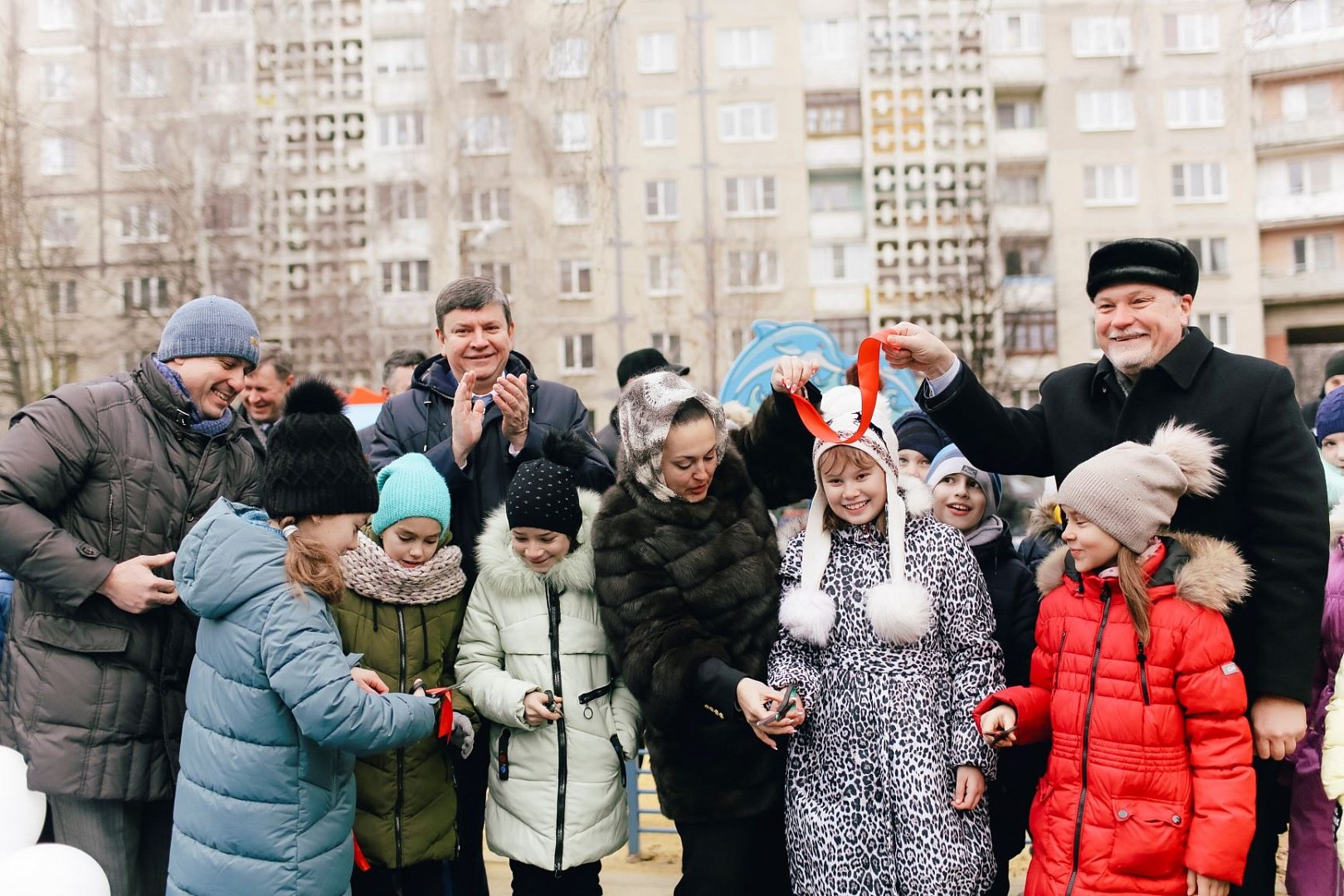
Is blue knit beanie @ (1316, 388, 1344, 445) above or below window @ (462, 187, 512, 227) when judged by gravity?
below

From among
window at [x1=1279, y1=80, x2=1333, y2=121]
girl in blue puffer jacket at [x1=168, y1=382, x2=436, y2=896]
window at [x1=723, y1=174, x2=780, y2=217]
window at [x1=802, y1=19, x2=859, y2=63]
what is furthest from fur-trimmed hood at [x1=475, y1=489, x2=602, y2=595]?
window at [x1=1279, y1=80, x2=1333, y2=121]

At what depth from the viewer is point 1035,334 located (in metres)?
28.7

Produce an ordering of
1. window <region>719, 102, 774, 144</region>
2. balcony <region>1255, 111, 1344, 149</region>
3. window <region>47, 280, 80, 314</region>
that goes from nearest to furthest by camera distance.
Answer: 1. window <region>47, 280, 80, 314</region>
2. balcony <region>1255, 111, 1344, 149</region>
3. window <region>719, 102, 774, 144</region>

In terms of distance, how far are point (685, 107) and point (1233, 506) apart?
91.0 ft

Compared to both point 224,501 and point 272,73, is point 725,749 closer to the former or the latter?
point 224,501

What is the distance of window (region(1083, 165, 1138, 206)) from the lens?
29328 mm

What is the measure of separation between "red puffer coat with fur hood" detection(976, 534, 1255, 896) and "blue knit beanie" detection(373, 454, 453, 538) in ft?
6.23

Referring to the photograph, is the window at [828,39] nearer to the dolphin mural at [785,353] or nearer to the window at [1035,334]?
the window at [1035,334]

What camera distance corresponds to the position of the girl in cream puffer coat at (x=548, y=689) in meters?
3.22

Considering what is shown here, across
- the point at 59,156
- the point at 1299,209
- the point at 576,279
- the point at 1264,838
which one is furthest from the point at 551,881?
the point at 1299,209

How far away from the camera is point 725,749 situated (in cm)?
313

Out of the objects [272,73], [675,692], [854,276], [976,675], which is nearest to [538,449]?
[675,692]

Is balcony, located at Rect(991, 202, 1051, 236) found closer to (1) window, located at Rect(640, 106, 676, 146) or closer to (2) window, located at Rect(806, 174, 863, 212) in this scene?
(2) window, located at Rect(806, 174, 863, 212)

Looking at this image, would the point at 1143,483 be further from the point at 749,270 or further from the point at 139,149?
the point at 749,270
